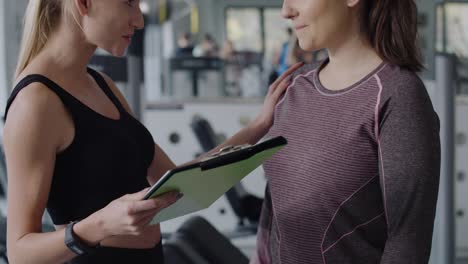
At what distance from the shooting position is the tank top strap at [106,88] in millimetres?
1515

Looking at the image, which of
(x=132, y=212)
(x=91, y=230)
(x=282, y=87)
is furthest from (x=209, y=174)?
(x=282, y=87)

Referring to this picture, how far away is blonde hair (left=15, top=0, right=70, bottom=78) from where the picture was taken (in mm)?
1357

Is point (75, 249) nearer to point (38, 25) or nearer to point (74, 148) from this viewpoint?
point (74, 148)

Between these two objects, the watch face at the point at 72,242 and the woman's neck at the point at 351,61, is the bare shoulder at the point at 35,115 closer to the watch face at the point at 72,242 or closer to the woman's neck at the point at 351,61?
the watch face at the point at 72,242

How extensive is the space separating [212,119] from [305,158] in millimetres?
3560

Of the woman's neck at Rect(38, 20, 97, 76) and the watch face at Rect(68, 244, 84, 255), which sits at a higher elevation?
the woman's neck at Rect(38, 20, 97, 76)

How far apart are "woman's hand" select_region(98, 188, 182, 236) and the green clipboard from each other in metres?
0.01

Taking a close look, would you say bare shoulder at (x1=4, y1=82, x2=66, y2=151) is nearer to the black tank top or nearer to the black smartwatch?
the black tank top

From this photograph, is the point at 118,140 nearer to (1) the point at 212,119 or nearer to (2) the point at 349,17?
(2) the point at 349,17

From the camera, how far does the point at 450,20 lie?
55.2 ft

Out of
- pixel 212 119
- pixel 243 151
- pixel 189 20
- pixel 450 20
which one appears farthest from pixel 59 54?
pixel 189 20

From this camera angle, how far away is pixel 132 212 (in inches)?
43.6

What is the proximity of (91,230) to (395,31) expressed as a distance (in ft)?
2.16

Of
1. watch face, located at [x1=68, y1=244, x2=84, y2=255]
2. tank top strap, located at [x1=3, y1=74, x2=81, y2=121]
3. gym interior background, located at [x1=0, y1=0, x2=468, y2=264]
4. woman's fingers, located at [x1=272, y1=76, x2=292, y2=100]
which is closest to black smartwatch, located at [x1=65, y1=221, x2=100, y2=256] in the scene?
watch face, located at [x1=68, y1=244, x2=84, y2=255]
